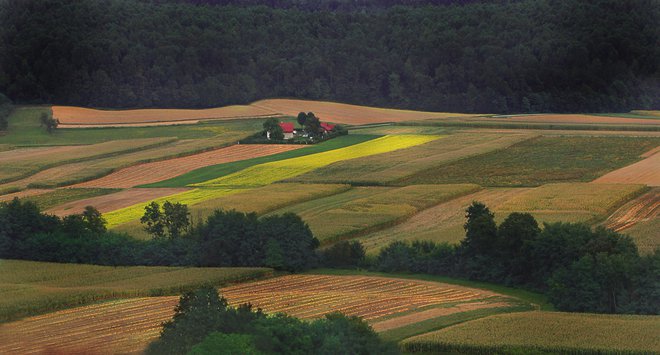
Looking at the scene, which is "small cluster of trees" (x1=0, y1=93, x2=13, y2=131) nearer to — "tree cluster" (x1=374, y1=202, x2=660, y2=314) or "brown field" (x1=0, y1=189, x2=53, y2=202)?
"brown field" (x1=0, y1=189, x2=53, y2=202)

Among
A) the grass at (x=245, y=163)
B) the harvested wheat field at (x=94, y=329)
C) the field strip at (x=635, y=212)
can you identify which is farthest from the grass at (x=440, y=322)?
the grass at (x=245, y=163)

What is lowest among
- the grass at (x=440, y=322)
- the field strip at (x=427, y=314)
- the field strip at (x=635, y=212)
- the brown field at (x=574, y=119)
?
the grass at (x=440, y=322)

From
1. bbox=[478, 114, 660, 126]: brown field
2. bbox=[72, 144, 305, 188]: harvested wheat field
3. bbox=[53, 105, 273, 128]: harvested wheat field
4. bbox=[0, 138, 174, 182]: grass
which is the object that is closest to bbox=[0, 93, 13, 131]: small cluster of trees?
bbox=[53, 105, 273, 128]: harvested wheat field

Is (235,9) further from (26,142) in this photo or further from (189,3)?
(26,142)

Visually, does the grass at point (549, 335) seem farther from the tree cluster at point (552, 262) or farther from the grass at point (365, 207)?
the grass at point (365, 207)

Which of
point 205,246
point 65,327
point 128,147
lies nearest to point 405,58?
point 128,147

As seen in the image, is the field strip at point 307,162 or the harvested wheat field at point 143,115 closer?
the field strip at point 307,162
